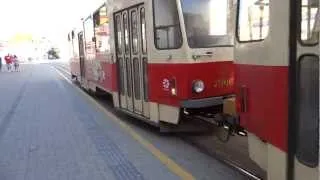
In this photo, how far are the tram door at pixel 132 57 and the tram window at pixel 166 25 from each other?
46cm

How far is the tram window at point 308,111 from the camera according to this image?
13.7 feet

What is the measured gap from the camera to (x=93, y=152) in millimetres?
8578

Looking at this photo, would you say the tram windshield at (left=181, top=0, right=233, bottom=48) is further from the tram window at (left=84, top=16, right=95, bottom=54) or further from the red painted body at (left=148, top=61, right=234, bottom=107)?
the tram window at (left=84, top=16, right=95, bottom=54)

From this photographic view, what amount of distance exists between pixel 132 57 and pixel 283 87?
19.5ft

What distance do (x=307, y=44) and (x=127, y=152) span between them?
4.70 meters

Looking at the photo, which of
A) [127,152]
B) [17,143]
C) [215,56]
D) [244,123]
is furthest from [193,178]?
[17,143]

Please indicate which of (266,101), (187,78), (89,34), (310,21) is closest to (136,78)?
(187,78)

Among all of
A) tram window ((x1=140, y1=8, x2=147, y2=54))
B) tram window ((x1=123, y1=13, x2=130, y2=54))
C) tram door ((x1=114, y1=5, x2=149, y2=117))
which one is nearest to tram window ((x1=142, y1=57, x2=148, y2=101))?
tram door ((x1=114, y1=5, x2=149, y2=117))

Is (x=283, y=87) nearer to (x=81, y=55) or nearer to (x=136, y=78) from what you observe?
(x=136, y=78)

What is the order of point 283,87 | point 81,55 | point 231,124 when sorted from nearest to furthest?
point 283,87
point 231,124
point 81,55

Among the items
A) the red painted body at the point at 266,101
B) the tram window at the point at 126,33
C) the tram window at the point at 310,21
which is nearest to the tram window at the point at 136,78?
the tram window at the point at 126,33

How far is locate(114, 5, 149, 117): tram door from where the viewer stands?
9781 millimetres

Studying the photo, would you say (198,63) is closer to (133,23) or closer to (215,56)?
(215,56)

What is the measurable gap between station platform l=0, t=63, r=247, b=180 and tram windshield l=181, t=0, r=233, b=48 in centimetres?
168
